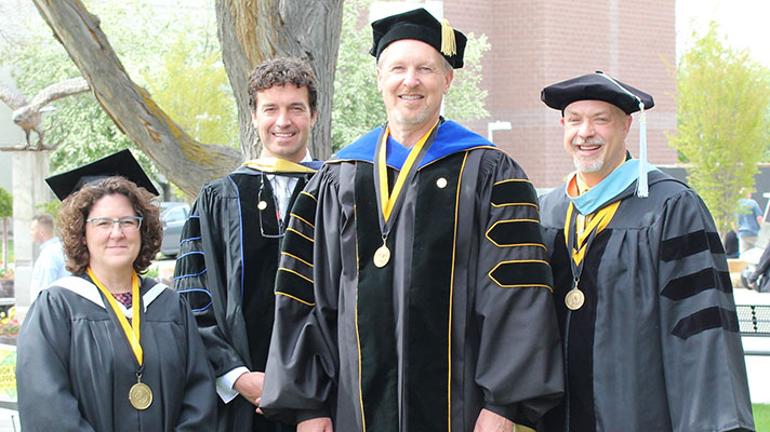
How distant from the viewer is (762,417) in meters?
6.77

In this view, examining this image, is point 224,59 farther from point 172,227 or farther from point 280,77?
point 172,227

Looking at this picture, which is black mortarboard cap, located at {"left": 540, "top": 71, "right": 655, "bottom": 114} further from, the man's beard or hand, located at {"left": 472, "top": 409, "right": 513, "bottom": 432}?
hand, located at {"left": 472, "top": 409, "right": 513, "bottom": 432}

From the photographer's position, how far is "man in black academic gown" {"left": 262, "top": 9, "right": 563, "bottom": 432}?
3.11 metres

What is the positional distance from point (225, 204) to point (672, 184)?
5.56ft

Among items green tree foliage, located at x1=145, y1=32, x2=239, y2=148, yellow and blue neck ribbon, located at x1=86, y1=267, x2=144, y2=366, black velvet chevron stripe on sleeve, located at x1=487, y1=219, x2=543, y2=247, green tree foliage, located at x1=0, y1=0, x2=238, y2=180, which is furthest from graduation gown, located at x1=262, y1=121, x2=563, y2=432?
green tree foliage, located at x1=0, y1=0, x2=238, y2=180

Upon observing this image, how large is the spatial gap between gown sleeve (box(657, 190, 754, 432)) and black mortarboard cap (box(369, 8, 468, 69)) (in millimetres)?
Answer: 963

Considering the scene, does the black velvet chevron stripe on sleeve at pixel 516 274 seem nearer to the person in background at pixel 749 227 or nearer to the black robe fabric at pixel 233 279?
the black robe fabric at pixel 233 279

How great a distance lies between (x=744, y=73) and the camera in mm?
18359

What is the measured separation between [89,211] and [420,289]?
126 cm

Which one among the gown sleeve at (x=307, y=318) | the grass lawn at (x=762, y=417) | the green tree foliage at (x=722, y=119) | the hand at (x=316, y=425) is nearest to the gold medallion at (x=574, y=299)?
the gown sleeve at (x=307, y=318)

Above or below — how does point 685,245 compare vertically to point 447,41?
below

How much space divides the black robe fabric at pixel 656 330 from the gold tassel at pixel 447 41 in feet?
2.81

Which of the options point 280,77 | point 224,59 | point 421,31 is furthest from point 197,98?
point 421,31

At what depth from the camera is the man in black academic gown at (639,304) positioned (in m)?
3.28
